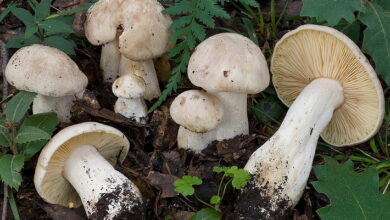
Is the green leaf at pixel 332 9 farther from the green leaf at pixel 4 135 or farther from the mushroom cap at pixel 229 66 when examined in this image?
the green leaf at pixel 4 135

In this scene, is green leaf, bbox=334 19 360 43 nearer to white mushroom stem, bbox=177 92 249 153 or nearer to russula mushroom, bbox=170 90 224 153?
white mushroom stem, bbox=177 92 249 153

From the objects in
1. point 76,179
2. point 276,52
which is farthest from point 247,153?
point 76,179

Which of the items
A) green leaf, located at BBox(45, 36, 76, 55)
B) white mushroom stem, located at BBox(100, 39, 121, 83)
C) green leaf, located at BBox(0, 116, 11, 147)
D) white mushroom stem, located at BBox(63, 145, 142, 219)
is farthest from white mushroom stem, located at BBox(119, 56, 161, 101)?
green leaf, located at BBox(0, 116, 11, 147)

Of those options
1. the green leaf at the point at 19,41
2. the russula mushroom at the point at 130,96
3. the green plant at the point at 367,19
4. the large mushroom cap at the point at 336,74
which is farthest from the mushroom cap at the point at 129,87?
the green plant at the point at 367,19

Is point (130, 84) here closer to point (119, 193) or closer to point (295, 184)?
point (119, 193)

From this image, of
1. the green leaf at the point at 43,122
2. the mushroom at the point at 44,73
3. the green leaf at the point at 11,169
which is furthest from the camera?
the green leaf at the point at 43,122

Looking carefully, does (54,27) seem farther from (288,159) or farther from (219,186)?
(288,159)

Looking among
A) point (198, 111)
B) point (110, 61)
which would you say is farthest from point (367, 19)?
point (110, 61)
